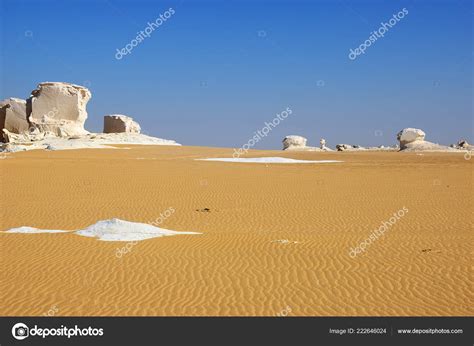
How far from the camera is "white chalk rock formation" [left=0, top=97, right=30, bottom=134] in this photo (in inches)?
2596

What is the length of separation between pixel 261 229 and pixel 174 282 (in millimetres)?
6161

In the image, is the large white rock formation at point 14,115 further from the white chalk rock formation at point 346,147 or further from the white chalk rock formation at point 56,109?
the white chalk rock formation at point 346,147

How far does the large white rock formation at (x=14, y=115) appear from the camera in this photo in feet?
216

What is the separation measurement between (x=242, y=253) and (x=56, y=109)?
5310cm

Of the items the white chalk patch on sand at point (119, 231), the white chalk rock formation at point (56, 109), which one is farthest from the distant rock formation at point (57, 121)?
the white chalk patch on sand at point (119, 231)

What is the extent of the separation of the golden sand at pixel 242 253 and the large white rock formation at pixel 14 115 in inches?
1678

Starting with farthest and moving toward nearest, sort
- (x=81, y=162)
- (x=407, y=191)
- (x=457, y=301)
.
→ (x=81, y=162) → (x=407, y=191) → (x=457, y=301)

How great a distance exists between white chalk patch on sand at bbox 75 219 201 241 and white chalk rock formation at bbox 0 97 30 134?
5619 cm

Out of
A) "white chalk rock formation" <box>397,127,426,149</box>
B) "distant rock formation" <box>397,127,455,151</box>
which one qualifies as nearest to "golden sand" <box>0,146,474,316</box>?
"distant rock formation" <box>397,127,455,151</box>

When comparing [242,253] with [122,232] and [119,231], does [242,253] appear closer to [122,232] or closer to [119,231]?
[122,232]

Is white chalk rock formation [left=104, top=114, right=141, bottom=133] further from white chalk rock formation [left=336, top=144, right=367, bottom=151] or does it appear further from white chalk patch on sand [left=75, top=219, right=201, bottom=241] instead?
white chalk patch on sand [left=75, top=219, right=201, bottom=241]
